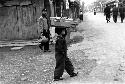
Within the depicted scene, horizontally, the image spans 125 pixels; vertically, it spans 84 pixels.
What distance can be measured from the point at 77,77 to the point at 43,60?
10.8 ft

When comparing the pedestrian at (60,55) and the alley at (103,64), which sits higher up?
the pedestrian at (60,55)

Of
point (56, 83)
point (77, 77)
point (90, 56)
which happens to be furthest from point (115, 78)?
point (90, 56)

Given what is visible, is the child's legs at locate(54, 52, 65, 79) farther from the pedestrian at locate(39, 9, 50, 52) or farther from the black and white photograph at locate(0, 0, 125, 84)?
the pedestrian at locate(39, 9, 50, 52)

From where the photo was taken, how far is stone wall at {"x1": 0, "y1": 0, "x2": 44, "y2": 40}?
16578 mm

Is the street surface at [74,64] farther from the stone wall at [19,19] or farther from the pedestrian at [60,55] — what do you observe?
the stone wall at [19,19]

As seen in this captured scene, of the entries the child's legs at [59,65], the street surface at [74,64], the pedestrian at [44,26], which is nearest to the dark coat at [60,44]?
the child's legs at [59,65]

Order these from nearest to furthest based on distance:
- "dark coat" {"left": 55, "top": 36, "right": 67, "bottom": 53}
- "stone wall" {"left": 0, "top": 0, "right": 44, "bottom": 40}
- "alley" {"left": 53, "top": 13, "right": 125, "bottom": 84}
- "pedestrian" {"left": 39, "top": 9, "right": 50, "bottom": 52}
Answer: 1. "alley" {"left": 53, "top": 13, "right": 125, "bottom": 84}
2. "dark coat" {"left": 55, "top": 36, "right": 67, "bottom": 53}
3. "pedestrian" {"left": 39, "top": 9, "right": 50, "bottom": 52}
4. "stone wall" {"left": 0, "top": 0, "right": 44, "bottom": 40}

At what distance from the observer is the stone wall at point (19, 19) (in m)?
16.6

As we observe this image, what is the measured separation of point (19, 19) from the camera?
1691cm

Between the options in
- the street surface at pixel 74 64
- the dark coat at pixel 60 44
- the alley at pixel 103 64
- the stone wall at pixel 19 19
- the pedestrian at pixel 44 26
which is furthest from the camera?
the stone wall at pixel 19 19

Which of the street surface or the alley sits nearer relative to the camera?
the alley

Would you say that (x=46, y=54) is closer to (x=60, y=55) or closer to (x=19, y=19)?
(x=60, y=55)

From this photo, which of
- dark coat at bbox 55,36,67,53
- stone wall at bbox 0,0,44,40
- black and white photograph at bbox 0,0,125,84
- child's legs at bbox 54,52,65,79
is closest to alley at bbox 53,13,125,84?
black and white photograph at bbox 0,0,125,84

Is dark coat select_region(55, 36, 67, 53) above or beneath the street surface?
above
